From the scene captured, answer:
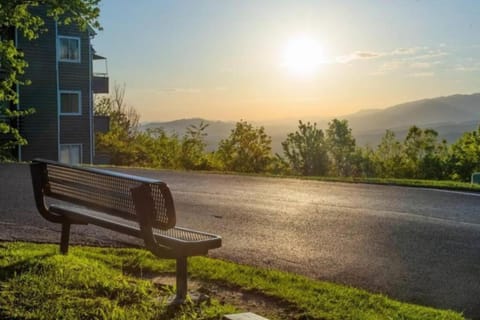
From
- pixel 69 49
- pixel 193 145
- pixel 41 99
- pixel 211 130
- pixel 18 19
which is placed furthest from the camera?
pixel 69 49

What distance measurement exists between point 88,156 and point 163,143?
5.94 metres

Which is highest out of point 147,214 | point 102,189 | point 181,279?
point 102,189

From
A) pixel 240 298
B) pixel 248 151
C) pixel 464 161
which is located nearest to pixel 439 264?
pixel 240 298

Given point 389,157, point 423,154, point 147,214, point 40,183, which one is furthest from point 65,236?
point 389,157

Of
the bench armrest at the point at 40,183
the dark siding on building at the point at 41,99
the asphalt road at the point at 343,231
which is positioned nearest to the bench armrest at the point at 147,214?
the bench armrest at the point at 40,183

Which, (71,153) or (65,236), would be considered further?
(71,153)

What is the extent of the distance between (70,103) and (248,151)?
44.3 ft

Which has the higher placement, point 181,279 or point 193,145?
point 193,145

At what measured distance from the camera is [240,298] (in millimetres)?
4879

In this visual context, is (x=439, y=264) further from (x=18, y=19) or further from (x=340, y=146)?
(x=340, y=146)

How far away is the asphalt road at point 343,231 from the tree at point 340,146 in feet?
42.0

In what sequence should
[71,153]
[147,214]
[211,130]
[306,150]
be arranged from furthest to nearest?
[71,153] → [211,130] → [306,150] → [147,214]

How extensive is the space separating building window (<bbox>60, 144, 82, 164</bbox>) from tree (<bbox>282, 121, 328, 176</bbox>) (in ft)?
44.6

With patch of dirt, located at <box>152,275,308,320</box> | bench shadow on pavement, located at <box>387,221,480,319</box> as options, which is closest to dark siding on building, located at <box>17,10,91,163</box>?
bench shadow on pavement, located at <box>387,221,480,319</box>
